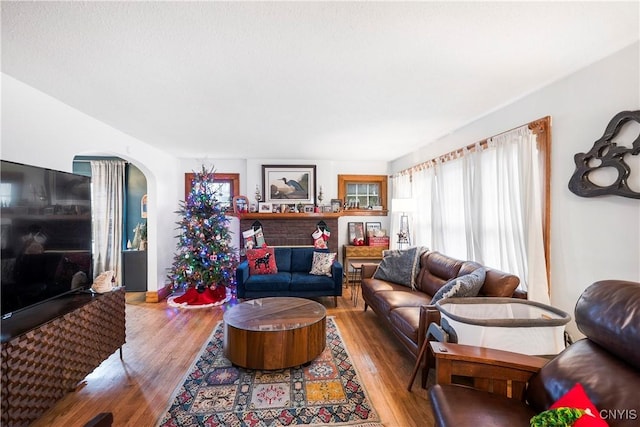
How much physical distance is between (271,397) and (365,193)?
14.4ft

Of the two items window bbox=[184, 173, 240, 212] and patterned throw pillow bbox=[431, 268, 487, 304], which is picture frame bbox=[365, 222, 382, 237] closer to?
window bbox=[184, 173, 240, 212]

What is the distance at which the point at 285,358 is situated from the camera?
2.42 metres

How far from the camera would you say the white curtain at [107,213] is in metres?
5.12

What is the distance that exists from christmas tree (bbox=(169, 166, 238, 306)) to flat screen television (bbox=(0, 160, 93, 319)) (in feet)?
6.34

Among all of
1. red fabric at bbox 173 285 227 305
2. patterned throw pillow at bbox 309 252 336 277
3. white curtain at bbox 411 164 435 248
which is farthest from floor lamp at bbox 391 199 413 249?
red fabric at bbox 173 285 227 305

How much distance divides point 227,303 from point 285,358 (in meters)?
2.26

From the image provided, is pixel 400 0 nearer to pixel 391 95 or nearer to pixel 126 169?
pixel 391 95

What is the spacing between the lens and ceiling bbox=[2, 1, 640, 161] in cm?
145

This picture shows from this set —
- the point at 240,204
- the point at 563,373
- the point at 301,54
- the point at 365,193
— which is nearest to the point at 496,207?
the point at 563,373

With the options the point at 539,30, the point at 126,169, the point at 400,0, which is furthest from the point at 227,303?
the point at 539,30

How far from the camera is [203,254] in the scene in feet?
14.3

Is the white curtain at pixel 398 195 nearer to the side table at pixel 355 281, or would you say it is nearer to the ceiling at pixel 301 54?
the side table at pixel 355 281

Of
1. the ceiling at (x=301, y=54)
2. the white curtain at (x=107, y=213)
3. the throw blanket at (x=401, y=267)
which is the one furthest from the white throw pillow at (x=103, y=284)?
the white curtain at (x=107, y=213)

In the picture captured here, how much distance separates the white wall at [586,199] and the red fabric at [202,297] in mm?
4217
